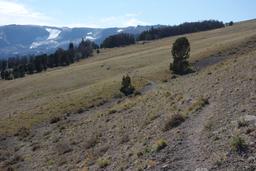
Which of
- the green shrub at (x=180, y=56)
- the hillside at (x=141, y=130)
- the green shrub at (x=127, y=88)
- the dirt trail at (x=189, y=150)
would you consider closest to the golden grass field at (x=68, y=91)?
the hillside at (x=141, y=130)

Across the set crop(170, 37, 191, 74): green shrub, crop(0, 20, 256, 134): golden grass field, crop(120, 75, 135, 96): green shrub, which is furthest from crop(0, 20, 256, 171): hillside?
crop(170, 37, 191, 74): green shrub

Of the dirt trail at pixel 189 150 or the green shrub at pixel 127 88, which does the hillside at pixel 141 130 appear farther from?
the green shrub at pixel 127 88

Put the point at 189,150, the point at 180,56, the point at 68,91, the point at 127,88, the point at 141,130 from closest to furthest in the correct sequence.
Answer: the point at 189,150, the point at 141,130, the point at 127,88, the point at 180,56, the point at 68,91

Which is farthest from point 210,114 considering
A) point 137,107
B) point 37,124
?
point 37,124

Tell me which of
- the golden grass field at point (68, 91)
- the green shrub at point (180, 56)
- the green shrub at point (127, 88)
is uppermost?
the green shrub at point (180, 56)

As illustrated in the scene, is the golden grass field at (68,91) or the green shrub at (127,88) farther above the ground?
the green shrub at (127,88)

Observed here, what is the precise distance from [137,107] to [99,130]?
541 centimetres

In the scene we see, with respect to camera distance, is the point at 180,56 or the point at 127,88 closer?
the point at 127,88

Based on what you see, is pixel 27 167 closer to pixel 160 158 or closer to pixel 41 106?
pixel 160 158

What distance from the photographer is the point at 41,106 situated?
61.4 meters

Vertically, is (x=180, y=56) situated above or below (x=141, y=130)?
above

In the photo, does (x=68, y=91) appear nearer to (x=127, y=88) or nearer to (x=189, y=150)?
(x=127, y=88)

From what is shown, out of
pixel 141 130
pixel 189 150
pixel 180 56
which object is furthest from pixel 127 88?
pixel 189 150

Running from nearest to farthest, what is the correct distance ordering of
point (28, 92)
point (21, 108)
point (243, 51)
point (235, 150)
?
point (235, 150) → point (21, 108) → point (243, 51) → point (28, 92)
